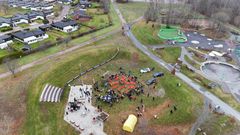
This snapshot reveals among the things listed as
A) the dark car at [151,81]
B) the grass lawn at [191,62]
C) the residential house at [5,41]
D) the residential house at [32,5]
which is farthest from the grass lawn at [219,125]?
the residential house at [32,5]

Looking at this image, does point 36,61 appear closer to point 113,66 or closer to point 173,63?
point 113,66

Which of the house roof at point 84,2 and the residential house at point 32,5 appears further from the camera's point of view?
the house roof at point 84,2

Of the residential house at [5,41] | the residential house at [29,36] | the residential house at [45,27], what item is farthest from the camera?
the residential house at [45,27]

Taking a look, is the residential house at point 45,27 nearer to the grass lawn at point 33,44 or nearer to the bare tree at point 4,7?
the grass lawn at point 33,44

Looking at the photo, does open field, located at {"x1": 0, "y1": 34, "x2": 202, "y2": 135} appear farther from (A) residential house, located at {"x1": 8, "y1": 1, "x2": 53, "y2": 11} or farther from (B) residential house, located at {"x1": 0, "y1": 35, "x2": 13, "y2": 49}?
(A) residential house, located at {"x1": 8, "y1": 1, "x2": 53, "y2": 11}

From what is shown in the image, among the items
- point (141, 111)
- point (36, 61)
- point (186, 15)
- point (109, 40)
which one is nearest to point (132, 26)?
point (109, 40)

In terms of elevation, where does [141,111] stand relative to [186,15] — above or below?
below

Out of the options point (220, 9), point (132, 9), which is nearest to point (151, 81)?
point (220, 9)
